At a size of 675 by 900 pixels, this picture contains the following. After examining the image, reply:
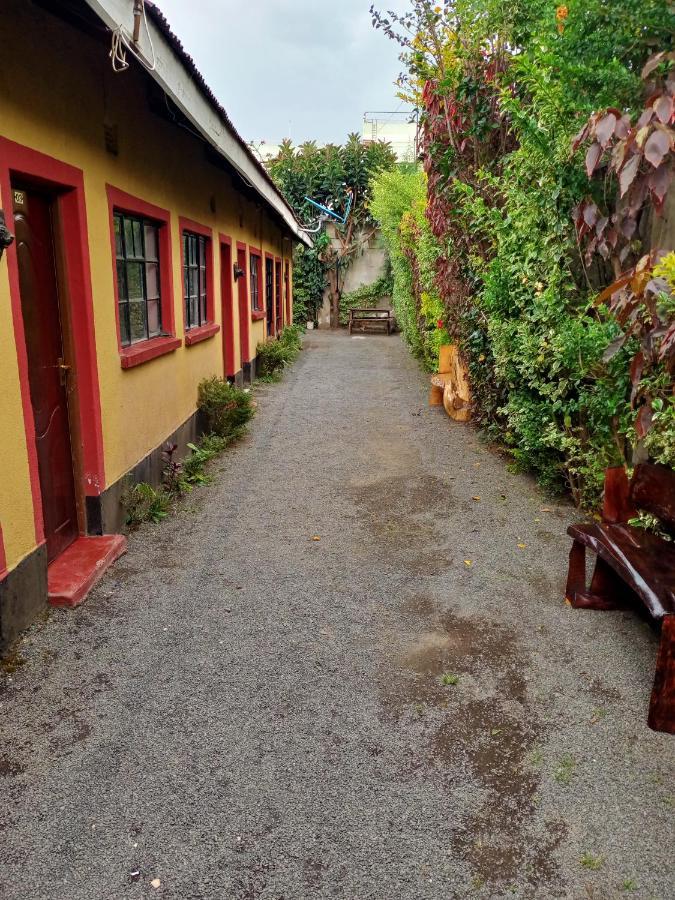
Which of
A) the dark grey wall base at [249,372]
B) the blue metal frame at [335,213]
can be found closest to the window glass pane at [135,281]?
the dark grey wall base at [249,372]

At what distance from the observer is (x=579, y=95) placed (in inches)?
167

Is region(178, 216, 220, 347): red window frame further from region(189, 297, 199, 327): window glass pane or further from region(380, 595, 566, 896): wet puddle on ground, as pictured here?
region(380, 595, 566, 896): wet puddle on ground

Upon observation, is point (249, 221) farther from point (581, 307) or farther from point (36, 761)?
point (36, 761)

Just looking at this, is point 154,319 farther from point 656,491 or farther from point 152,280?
point 656,491

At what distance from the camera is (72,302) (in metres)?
4.43

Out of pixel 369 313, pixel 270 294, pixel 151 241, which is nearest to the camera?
pixel 151 241

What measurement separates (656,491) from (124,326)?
417cm

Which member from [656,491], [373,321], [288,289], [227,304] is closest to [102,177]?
[656,491]

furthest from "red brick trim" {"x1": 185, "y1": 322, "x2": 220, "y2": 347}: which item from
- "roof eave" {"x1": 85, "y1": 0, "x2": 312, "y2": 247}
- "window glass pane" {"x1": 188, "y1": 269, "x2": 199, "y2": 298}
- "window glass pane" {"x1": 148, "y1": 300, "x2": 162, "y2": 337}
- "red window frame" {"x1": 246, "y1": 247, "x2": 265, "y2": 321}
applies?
"red window frame" {"x1": 246, "y1": 247, "x2": 265, "y2": 321}

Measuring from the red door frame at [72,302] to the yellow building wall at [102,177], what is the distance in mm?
67

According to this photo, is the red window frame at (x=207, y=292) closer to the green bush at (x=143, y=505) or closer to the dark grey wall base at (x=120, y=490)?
the dark grey wall base at (x=120, y=490)

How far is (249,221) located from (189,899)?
39.4 ft

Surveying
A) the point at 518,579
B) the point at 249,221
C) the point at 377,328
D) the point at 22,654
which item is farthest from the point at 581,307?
the point at 377,328

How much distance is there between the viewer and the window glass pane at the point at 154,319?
21.0 feet
